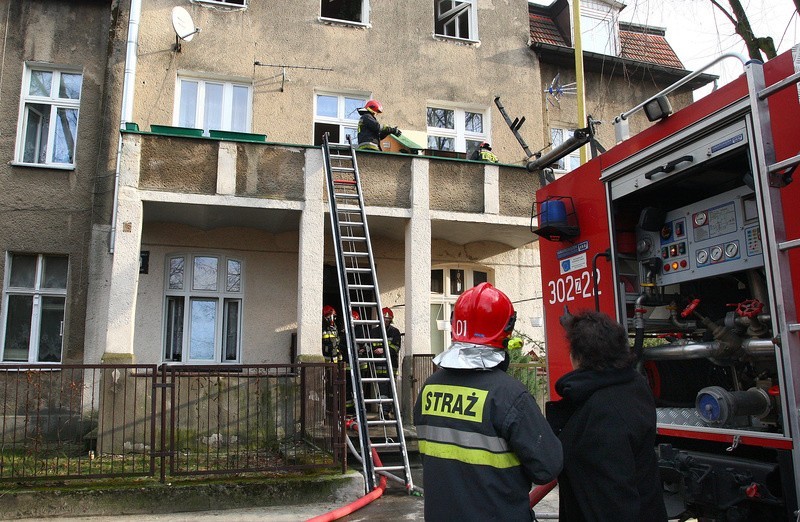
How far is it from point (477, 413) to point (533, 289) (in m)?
10.4

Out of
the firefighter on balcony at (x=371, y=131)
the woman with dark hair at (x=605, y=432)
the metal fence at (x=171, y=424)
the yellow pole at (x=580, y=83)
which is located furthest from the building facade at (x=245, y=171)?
the woman with dark hair at (x=605, y=432)

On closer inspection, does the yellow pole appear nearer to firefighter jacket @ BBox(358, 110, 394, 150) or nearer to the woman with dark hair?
the woman with dark hair

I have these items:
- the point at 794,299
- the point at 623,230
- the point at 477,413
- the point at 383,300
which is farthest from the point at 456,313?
the point at 383,300

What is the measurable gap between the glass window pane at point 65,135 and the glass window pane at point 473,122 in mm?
7022

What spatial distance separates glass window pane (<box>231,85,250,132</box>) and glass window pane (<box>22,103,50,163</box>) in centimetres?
303

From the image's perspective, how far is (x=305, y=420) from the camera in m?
8.17

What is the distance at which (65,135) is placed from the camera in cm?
1080

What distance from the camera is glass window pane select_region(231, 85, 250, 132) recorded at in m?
11.5

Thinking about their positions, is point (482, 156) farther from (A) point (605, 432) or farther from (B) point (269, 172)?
(A) point (605, 432)

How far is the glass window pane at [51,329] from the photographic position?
10.2 metres

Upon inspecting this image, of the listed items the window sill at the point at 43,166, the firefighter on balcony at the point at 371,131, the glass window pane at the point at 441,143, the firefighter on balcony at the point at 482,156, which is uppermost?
the glass window pane at the point at 441,143

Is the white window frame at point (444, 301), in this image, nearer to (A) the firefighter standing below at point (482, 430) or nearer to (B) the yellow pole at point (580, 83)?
(B) the yellow pole at point (580, 83)

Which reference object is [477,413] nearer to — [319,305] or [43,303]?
[319,305]

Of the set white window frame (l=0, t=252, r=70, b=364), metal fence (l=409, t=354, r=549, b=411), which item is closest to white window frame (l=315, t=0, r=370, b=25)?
white window frame (l=0, t=252, r=70, b=364)
